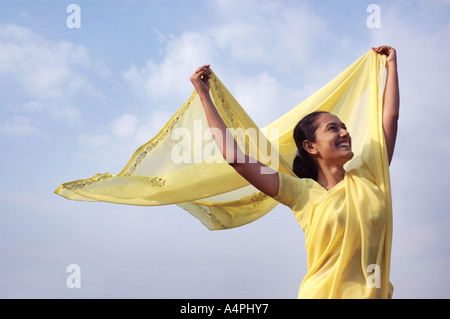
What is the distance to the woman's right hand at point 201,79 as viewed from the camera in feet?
13.4

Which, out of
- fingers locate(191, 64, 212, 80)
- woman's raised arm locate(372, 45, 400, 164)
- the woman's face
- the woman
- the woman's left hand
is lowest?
the woman

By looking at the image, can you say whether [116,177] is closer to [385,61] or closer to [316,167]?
[316,167]

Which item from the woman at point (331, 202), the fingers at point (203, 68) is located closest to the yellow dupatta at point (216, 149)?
the fingers at point (203, 68)

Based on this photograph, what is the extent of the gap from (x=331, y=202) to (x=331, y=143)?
1.58ft

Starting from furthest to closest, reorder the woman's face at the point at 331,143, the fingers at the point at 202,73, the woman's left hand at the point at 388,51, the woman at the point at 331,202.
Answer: the woman's left hand at the point at 388,51, the fingers at the point at 202,73, the woman's face at the point at 331,143, the woman at the point at 331,202

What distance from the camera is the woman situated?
3623 mm

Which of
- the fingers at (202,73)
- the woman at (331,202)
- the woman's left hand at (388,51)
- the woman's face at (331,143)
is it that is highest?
the woman's left hand at (388,51)

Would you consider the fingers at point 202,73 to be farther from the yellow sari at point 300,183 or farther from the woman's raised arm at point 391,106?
the woman's raised arm at point 391,106

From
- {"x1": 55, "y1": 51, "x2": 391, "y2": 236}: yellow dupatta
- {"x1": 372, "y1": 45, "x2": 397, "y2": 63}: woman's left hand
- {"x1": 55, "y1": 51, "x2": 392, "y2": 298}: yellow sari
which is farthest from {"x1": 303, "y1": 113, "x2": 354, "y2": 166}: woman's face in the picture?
{"x1": 372, "y1": 45, "x2": 397, "y2": 63}: woman's left hand

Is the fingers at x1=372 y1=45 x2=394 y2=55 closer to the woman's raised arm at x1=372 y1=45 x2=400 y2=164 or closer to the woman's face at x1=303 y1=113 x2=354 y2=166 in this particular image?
the woman's raised arm at x1=372 y1=45 x2=400 y2=164

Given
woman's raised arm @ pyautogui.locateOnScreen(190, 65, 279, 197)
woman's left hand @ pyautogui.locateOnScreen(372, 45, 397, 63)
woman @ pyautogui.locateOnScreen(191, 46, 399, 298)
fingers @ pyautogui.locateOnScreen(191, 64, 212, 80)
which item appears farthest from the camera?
woman's left hand @ pyautogui.locateOnScreen(372, 45, 397, 63)

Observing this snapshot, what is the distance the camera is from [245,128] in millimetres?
4324

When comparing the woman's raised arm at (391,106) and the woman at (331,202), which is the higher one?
the woman's raised arm at (391,106)

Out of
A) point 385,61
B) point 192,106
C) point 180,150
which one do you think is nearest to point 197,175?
point 180,150
